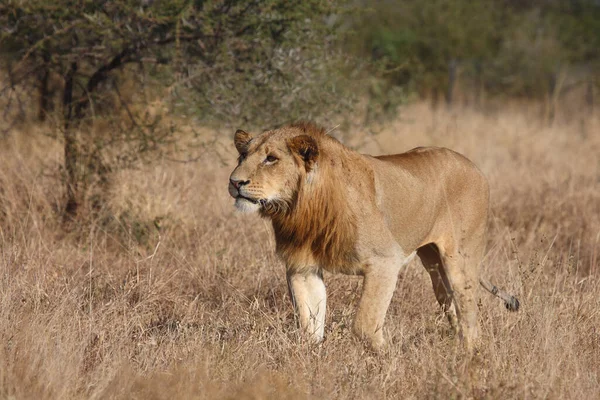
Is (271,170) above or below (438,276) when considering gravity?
above

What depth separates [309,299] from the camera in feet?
17.0

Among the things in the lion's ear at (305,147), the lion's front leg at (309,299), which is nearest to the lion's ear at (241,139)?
the lion's ear at (305,147)

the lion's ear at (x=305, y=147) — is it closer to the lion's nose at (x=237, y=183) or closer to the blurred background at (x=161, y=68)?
the lion's nose at (x=237, y=183)

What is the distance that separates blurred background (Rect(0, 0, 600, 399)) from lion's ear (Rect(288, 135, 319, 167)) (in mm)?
945

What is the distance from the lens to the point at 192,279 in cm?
624

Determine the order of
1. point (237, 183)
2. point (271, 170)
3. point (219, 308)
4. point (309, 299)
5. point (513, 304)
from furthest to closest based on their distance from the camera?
1. point (219, 308)
2. point (513, 304)
3. point (309, 299)
4. point (271, 170)
5. point (237, 183)

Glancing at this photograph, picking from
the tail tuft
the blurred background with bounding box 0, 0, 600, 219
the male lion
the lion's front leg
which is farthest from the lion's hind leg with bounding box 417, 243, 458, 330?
the blurred background with bounding box 0, 0, 600, 219

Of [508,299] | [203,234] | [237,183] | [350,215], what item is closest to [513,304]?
[508,299]

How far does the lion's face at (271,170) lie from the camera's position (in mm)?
4668

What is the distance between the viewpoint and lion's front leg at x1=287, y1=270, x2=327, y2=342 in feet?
16.7

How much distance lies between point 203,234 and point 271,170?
106 inches

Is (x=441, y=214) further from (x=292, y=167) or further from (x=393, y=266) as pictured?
(x=292, y=167)

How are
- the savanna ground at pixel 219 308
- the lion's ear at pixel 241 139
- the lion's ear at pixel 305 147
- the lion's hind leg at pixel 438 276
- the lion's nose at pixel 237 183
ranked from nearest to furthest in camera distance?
1. the savanna ground at pixel 219 308
2. the lion's nose at pixel 237 183
3. the lion's ear at pixel 305 147
4. the lion's ear at pixel 241 139
5. the lion's hind leg at pixel 438 276

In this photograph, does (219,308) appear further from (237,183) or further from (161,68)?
(161,68)
